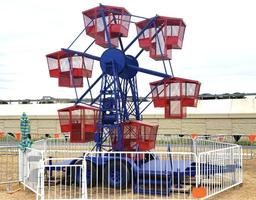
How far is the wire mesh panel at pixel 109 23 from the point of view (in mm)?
13922

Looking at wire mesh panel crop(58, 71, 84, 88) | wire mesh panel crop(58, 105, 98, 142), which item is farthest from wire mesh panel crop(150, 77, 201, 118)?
wire mesh panel crop(58, 71, 84, 88)

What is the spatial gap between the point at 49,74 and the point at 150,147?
4.93m

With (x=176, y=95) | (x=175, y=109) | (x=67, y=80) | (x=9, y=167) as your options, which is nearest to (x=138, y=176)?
(x=175, y=109)

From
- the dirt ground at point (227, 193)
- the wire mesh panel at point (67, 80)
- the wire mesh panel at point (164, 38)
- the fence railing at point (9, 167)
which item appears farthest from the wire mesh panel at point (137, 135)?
the fence railing at point (9, 167)

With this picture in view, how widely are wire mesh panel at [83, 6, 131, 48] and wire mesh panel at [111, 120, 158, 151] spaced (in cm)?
306

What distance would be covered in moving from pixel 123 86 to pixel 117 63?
3.02 feet

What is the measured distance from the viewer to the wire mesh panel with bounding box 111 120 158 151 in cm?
1261

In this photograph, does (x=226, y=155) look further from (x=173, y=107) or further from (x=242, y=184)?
(x=173, y=107)

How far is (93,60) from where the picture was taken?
15.3 m

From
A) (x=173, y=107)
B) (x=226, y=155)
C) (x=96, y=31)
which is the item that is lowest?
(x=226, y=155)

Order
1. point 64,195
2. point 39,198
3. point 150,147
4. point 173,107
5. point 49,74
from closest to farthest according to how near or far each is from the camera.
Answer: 1. point 39,198
2. point 64,195
3. point 150,147
4. point 173,107
5. point 49,74

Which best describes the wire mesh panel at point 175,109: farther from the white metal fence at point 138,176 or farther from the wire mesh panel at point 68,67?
the wire mesh panel at point 68,67

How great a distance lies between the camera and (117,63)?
1339cm

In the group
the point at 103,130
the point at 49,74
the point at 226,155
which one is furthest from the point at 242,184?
the point at 49,74
